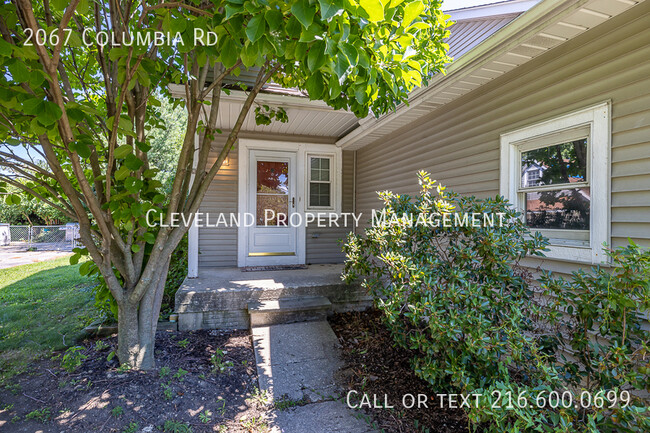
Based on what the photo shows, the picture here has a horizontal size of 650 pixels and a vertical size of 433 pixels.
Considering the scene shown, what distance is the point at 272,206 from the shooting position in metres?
5.69

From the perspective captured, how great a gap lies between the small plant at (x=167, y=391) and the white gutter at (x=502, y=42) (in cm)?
293

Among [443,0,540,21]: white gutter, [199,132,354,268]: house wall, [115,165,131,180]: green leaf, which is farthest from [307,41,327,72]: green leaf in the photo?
[443,0,540,21]: white gutter

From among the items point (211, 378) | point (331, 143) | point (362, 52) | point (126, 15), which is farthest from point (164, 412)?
point (331, 143)

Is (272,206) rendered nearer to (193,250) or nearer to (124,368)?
(193,250)

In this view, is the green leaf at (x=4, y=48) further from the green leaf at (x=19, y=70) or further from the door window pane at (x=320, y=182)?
the door window pane at (x=320, y=182)

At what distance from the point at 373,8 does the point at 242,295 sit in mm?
3376

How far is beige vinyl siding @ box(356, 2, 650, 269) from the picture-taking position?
6.61 feet

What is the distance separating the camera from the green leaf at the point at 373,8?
1130mm

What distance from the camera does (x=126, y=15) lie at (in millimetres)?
2186

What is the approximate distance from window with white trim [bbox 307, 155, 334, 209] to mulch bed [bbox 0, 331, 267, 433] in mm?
3457

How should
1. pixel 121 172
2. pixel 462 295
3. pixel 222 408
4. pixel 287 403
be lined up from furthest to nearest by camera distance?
pixel 287 403 → pixel 222 408 → pixel 121 172 → pixel 462 295

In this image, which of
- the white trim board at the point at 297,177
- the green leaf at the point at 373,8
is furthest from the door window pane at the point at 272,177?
the green leaf at the point at 373,8

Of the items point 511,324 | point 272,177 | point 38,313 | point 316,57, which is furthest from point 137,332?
point 272,177

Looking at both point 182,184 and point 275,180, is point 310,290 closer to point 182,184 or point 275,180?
point 182,184
